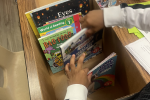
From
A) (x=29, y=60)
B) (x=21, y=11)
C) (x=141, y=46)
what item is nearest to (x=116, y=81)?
(x=141, y=46)

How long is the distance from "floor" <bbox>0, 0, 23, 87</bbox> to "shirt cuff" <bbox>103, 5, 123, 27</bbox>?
118cm

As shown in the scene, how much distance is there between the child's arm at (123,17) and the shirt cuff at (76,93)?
0.90 ft

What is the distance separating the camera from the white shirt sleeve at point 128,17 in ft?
1.59

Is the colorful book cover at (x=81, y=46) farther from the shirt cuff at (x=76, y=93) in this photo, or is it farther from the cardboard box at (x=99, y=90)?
the shirt cuff at (x=76, y=93)

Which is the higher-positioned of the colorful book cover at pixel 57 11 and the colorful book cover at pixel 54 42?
the colorful book cover at pixel 57 11

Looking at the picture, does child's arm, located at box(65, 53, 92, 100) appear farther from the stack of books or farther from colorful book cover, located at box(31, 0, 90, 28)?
colorful book cover, located at box(31, 0, 90, 28)

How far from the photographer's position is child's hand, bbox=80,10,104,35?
540 millimetres

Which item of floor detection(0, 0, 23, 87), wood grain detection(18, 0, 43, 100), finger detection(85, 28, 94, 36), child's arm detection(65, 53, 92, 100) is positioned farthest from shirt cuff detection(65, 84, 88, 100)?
floor detection(0, 0, 23, 87)

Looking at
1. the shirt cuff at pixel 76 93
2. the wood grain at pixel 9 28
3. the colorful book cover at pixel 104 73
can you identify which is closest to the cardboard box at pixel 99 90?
the colorful book cover at pixel 104 73

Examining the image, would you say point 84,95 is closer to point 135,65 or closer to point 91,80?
point 91,80

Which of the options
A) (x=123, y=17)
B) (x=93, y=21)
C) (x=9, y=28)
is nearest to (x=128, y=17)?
(x=123, y=17)

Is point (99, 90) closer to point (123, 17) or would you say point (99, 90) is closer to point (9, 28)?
point (123, 17)

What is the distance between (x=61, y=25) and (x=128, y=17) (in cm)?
30

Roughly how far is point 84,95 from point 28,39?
1.14ft
